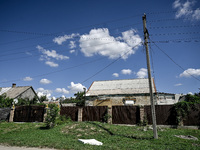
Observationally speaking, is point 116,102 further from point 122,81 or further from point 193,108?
point 193,108

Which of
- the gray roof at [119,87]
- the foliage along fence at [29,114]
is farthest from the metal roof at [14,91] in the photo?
the gray roof at [119,87]

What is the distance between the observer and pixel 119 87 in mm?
23109

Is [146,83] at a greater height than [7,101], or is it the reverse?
[146,83]

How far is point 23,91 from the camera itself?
108 feet

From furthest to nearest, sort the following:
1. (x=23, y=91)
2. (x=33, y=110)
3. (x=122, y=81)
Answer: (x=23, y=91) → (x=122, y=81) → (x=33, y=110)

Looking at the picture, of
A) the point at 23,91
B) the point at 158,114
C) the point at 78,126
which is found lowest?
the point at 78,126

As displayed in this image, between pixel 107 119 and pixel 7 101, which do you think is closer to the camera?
pixel 107 119

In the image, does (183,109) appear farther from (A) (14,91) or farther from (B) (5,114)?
(A) (14,91)

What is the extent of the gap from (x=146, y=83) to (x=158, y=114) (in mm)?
9596

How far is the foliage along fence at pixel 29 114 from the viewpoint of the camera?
53.3ft

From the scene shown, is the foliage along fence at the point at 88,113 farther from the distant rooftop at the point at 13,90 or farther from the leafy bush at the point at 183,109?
the distant rooftop at the point at 13,90

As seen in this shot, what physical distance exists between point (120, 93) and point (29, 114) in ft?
41.5

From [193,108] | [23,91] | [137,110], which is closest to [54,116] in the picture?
[137,110]

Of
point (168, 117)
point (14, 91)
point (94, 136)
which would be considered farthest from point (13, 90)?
point (168, 117)
